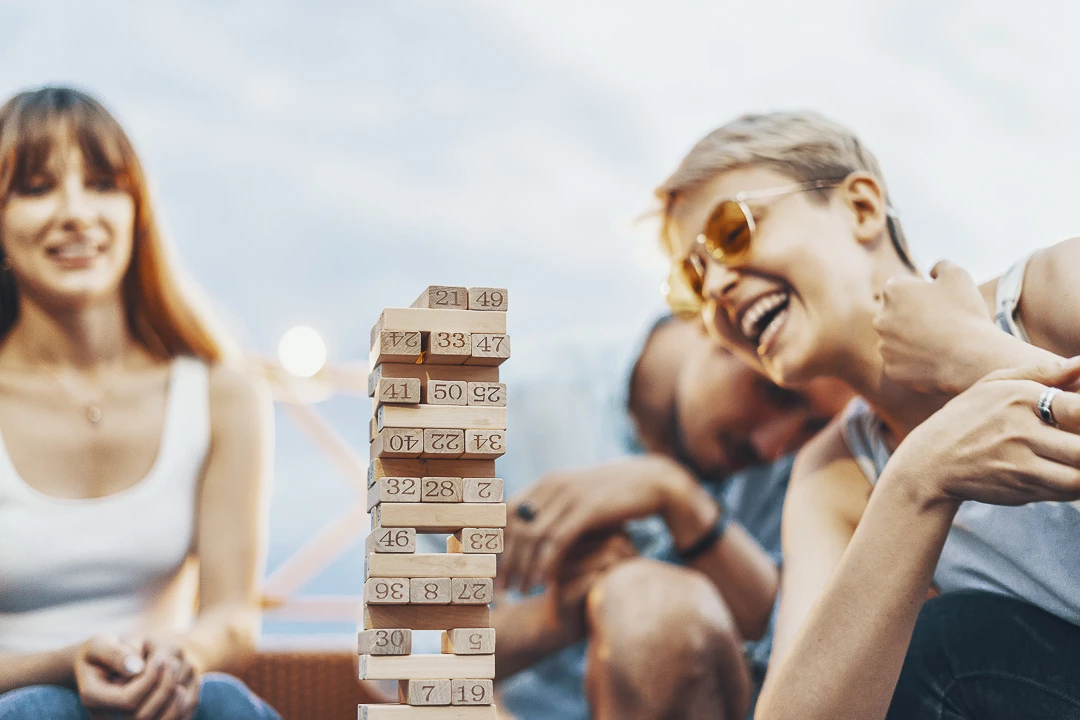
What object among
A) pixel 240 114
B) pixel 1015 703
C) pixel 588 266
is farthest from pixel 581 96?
pixel 1015 703

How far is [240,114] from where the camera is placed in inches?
571

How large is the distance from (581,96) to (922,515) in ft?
50.1

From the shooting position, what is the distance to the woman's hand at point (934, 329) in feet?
5.05

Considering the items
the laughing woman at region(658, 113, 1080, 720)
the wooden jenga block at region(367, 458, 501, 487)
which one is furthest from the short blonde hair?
the wooden jenga block at region(367, 458, 501, 487)

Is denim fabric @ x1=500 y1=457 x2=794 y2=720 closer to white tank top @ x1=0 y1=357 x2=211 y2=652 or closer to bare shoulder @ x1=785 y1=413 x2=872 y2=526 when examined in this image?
bare shoulder @ x1=785 y1=413 x2=872 y2=526

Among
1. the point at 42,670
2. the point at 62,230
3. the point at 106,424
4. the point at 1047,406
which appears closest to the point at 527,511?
the point at 106,424

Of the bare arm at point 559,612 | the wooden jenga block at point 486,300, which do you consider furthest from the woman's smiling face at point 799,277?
the wooden jenga block at point 486,300

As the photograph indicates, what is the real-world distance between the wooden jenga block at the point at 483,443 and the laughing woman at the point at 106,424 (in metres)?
0.78

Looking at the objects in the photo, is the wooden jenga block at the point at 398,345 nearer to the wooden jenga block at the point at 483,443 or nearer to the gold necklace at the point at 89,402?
the wooden jenga block at the point at 483,443

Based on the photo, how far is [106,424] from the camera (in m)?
2.03

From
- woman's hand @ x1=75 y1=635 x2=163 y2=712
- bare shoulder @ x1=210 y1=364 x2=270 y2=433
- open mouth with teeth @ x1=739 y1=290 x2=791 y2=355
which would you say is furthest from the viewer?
bare shoulder @ x1=210 y1=364 x2=270 y2=433

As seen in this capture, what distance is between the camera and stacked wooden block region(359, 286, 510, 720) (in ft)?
4.17

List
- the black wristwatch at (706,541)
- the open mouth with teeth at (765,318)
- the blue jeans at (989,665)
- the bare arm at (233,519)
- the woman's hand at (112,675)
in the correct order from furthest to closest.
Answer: the black wristwatch at (706,541) → the bare arm at (233,519) → the open mouth with teeth at (765,318) → the woman's hand at (112,675) → the blue jeans at (989,665)

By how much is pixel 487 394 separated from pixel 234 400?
0.98 metres
